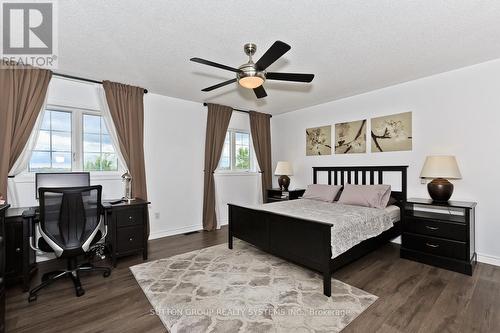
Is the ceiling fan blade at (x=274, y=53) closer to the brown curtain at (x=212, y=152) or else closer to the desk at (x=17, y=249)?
the brown curtain at (x=212, y=152)

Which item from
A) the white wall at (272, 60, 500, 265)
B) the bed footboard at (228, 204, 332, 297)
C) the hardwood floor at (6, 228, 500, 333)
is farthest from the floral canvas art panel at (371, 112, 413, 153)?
the bed footboard at (228, 204, 332, 297)

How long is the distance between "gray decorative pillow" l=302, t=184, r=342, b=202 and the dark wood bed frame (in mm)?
566

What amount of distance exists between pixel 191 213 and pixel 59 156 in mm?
2292

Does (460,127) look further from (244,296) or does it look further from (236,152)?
(236,152)

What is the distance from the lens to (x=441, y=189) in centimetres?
307

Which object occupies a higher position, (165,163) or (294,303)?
(165,163)

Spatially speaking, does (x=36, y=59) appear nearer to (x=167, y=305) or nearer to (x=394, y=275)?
(x=167, y=305)

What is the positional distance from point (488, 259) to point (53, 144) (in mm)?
6066

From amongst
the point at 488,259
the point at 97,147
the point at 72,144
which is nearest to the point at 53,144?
the point at 72,144

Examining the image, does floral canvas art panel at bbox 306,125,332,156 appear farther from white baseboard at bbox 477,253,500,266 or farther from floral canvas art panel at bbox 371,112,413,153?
white baseboard at bbox 477,253,500,266

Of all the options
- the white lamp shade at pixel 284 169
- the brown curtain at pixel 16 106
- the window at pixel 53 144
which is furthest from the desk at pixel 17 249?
the white lamp shade at pixel 284 169

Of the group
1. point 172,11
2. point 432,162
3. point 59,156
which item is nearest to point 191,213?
point 59,156

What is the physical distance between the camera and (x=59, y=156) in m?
3.34

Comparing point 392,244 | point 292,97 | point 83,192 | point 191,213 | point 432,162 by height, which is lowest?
point 392,244
